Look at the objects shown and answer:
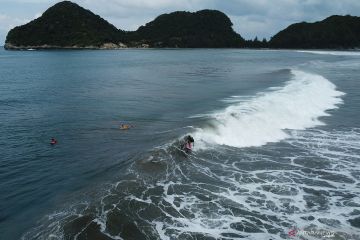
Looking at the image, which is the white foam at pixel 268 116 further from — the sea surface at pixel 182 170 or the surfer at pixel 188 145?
the surfer at pixel 188 145

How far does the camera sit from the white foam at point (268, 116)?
96.5 feet

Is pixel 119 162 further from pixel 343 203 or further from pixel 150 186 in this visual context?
pixel 343 203

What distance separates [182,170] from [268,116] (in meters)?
14.6

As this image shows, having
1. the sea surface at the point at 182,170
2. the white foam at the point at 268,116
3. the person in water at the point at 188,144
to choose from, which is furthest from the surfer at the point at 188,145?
the white foam at the point at 268,116

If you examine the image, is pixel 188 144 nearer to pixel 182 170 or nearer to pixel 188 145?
pixel 188 145

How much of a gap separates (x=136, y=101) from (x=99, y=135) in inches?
601

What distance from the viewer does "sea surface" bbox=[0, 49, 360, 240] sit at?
1680cm

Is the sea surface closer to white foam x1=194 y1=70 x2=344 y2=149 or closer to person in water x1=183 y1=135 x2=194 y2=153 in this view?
white foam x1=194 y1=70 x2=344 y2=149

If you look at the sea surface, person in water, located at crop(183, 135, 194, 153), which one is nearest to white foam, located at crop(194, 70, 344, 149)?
the sea surface

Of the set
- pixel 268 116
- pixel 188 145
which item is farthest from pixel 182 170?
pixel 268 116

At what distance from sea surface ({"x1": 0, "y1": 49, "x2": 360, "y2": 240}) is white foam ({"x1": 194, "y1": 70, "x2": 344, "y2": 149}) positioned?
156mm

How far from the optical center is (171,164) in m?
23.8

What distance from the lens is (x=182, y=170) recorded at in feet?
75.7

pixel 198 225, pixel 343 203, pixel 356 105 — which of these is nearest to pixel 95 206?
pixel 198 225
